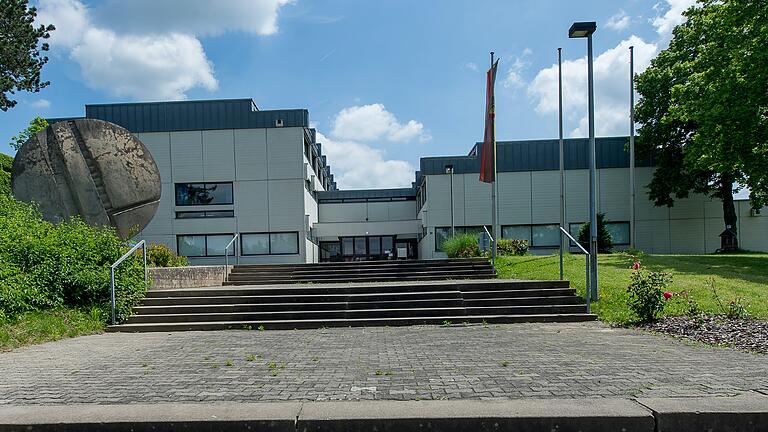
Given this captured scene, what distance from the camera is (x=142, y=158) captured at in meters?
14.5

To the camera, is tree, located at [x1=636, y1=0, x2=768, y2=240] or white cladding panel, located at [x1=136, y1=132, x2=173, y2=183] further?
white cladding panel, located at [x1=136, y1=132, x2=173, y2=183]

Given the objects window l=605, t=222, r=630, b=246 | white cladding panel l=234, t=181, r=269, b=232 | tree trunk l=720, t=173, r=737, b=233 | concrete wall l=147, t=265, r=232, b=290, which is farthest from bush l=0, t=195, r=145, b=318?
tree trunk l=720, t=173, r=737, b=233

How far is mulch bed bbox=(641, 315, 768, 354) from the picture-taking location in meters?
7.20

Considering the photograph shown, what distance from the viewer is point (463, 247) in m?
22.7

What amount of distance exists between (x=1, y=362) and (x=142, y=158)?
8579 millimetres

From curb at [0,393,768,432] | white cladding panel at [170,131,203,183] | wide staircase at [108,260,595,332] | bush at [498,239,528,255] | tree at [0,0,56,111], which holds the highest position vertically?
tree at [0,0,56,111]

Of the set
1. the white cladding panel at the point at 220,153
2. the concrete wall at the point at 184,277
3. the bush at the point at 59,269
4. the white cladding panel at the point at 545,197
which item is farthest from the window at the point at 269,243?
the bush at the point at 59,269

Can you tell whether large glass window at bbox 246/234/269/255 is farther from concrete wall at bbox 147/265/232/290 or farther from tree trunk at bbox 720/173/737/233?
tree trunk at bbox 720/173/737/233

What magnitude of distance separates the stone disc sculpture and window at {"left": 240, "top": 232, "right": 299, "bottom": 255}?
16.6 metres

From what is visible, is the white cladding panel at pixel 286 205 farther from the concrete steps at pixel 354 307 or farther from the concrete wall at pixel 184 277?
the concrete steps at pixel 354 307

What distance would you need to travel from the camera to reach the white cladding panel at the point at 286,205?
30.6 m

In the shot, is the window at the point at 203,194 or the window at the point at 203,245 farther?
the window at the point at 203,194

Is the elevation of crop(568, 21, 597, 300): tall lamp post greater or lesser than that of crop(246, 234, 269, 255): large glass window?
greater

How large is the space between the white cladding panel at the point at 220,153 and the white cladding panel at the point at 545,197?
18.5 meters
